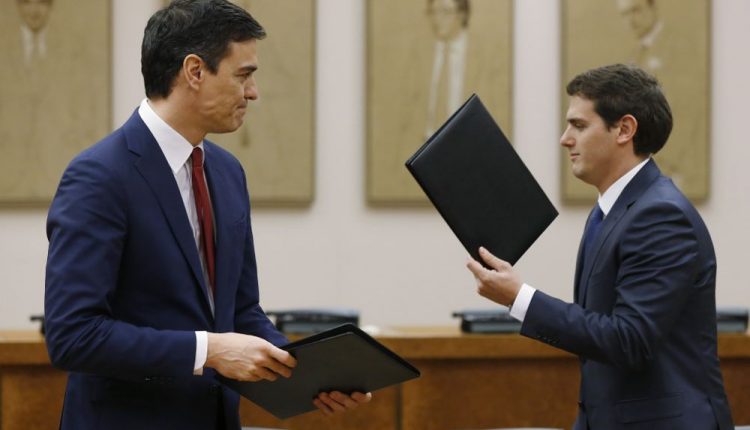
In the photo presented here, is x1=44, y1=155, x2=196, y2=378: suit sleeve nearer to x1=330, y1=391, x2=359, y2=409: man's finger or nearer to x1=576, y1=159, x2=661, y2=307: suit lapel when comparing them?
x1=330, y1=391, x2=359, y2=409: man's finger

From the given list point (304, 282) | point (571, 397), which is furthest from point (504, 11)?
point (571, 397)

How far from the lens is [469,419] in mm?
4016

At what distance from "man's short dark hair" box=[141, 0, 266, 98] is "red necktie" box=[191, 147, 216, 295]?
0.19 m

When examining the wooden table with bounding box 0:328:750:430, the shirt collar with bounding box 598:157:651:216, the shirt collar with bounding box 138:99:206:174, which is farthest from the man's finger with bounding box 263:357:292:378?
the wooden table with bounding box 0:328:750:430

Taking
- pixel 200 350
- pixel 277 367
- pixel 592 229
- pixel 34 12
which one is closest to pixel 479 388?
pixel 592 229

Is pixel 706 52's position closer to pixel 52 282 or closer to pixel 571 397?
pixel 571 397

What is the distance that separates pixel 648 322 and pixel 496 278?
400mm

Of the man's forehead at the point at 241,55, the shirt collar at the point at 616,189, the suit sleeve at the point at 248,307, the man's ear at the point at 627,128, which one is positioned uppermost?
the man's forehead at the point at 241,55

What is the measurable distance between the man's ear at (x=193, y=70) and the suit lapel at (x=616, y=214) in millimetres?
1167

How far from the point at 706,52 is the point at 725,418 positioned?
3.01 m

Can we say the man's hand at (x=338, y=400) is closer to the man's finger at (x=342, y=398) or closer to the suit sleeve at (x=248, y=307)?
the man's finger at (x=342, y=398)

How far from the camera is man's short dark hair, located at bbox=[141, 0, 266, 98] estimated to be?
2260 mm

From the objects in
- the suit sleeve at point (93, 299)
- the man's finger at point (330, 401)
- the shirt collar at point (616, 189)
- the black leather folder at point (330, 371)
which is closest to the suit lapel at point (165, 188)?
the suit sleeve at point (93, 299)

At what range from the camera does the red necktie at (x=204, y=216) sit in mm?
A: 2305
